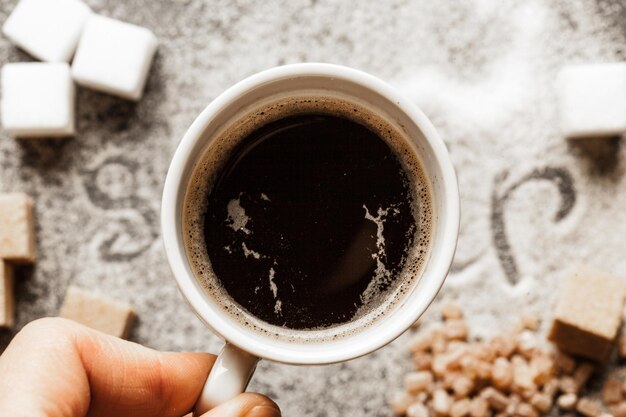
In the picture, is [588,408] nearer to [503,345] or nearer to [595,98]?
[503,345]

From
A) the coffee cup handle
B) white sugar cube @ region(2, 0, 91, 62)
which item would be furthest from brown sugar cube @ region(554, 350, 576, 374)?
white sugar cube @ region(2, 0, 91, 62)

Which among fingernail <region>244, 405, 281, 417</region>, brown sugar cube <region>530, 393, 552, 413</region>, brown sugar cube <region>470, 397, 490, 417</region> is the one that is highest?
fingernail <region>244, 405, 281, 417</region>

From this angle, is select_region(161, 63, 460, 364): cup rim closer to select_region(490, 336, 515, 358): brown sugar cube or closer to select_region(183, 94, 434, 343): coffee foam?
select_region(183, 94, 434, 343): coffee foam

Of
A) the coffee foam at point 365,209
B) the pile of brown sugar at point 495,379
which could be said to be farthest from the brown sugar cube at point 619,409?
the coffee foam at point 365,209

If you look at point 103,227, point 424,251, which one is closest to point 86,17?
point 103,227

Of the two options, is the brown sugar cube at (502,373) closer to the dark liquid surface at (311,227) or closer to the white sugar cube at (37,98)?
the dark liquid surface at (311,227)

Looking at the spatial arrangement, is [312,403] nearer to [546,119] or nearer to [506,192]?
[506,192]
